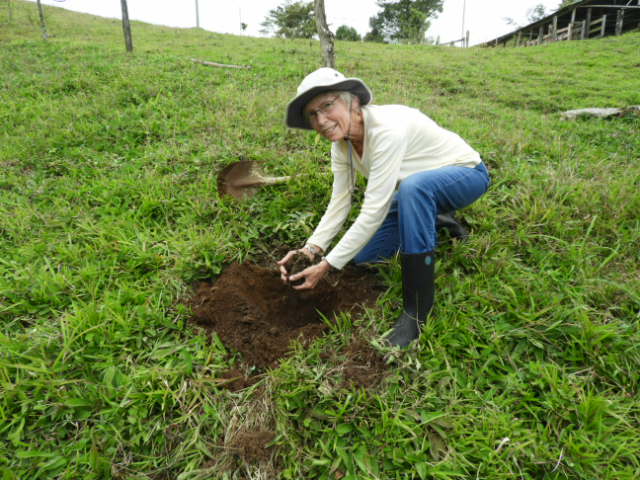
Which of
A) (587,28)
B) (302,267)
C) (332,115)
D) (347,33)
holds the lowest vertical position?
(302,267)

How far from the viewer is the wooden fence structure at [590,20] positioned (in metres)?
15.0

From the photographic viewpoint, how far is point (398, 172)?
6.11 ft

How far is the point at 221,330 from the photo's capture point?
6.63 feet

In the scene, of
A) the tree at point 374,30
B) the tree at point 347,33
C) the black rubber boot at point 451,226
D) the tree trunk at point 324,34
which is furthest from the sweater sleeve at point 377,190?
the tree at point 374,30

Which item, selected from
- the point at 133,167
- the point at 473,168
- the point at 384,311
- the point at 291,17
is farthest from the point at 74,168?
the point at 291,17

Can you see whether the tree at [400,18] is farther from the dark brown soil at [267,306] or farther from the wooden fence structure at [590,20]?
the dark brown soil at [267,306]

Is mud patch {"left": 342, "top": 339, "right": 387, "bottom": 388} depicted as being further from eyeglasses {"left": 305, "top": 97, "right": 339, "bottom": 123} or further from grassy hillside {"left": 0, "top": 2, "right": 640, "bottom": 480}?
eyeglasses {"left": 305, "top": 97, "right": 339, "bottom": 123}

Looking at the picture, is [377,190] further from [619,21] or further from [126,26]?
[619,21]

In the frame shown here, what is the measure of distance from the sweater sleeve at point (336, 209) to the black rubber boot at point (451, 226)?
0.66m

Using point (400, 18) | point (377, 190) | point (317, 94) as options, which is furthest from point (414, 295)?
point (400, 18)

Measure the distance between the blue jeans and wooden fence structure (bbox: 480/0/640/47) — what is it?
18.4 meters

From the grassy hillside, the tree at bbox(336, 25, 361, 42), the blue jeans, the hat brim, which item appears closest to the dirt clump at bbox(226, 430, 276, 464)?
the grassy hillside

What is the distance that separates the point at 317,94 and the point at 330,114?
0.12 meters

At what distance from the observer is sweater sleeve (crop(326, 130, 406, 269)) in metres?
1.83
